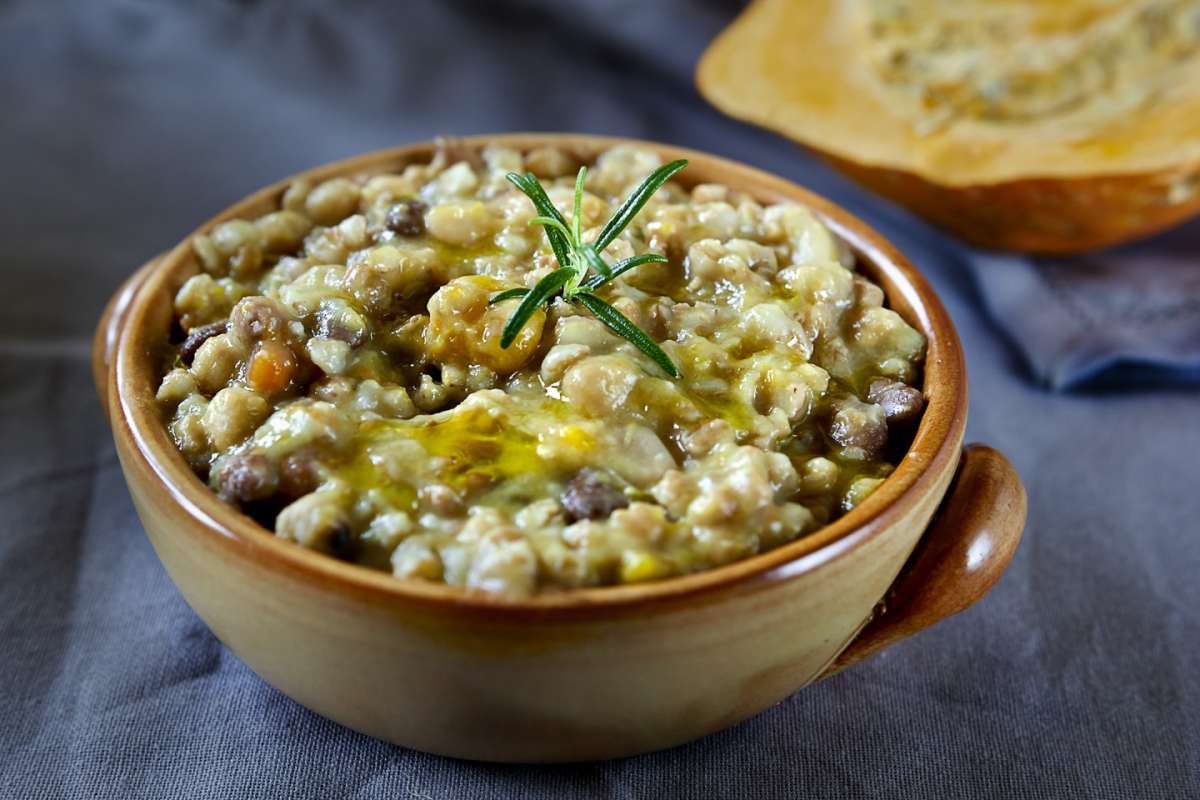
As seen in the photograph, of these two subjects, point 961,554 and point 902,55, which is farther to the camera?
point 902,55

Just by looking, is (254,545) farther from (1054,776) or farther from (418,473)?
(1054,776)

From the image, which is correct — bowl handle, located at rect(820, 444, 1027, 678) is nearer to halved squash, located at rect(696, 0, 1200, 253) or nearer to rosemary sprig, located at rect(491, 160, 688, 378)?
rosemary sprig, located at rect(491, 160, 688, 378)

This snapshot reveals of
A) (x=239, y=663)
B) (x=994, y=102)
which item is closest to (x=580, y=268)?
(x=239, y=663)

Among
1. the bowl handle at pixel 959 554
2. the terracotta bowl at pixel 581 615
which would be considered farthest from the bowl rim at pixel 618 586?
the bowl handle at pixel 959 554

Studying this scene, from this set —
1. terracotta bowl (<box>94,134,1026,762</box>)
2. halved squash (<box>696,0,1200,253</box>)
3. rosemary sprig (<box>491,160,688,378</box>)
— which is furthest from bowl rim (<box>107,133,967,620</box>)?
halved squash (<box>696,0,1200,253</box>)

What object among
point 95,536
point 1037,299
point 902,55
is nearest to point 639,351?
point 95,536

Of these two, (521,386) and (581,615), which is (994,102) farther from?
(581,615)
